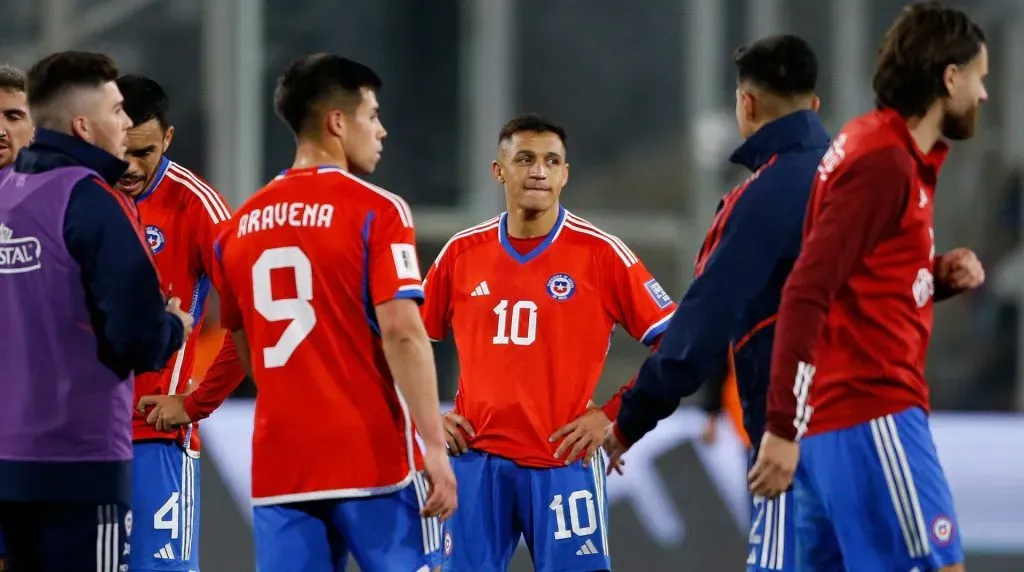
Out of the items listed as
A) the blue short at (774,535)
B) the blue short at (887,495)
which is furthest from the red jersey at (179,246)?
the blue short at (887,495)

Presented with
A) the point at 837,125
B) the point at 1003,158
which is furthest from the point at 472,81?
the point at 1003,158

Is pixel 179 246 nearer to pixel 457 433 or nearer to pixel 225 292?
pixel 225 292

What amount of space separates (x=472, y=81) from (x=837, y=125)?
293 centimetres

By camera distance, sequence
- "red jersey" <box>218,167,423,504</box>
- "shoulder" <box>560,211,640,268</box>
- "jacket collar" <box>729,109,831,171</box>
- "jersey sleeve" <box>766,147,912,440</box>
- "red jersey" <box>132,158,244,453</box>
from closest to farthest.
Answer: "jersey sleeve" <box>766,147,912,440</box>
"red jersey" <box>218,167,423,504</box>
"jacket collar" <box>729,109,831,171</box>
"red jersey" <box>132,158,244,453</box>
"shoulder" <box>560,211,640,268</box>

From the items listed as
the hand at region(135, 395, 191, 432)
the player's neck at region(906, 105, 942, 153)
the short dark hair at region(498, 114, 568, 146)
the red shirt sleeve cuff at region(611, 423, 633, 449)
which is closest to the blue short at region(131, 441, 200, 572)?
the hand at region(135, 395, 191, 432)

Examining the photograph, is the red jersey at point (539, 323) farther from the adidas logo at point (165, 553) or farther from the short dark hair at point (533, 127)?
the adidas logo at point (165, 553)

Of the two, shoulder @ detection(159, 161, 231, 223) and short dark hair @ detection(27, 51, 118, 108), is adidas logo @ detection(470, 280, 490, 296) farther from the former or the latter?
short dark hair @ detection(27, 51, 118, 108)

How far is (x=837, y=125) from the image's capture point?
1249cm

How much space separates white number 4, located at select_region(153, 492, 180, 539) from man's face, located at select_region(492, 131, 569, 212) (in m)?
1.70

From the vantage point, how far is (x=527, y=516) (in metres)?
5.78

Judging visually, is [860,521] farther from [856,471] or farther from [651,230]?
[651,230]

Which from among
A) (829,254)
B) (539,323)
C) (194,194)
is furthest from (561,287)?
(829,254)

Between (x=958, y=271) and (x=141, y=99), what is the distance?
112 inches

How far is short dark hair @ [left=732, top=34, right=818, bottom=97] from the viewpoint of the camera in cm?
446
